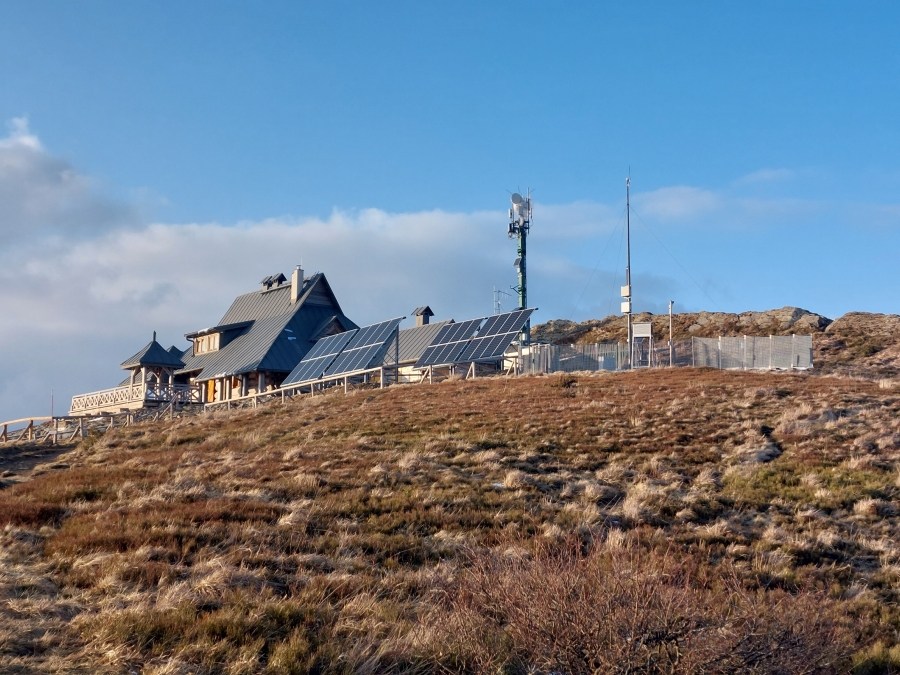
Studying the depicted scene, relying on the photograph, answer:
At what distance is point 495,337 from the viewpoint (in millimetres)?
41000

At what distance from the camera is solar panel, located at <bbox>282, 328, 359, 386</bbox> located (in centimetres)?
4056

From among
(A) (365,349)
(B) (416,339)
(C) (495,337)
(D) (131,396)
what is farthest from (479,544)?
(B) (416,339)

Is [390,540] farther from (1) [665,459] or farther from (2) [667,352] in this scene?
(2) [667,352]

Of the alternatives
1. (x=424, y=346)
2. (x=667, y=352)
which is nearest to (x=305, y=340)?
(x=424, y=346)

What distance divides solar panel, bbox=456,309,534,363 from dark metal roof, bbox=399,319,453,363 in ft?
22.0

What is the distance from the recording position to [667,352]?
4128cm

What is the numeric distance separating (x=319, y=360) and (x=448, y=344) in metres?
6.60

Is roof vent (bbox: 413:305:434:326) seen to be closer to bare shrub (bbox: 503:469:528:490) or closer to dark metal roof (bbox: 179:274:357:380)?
dark metal roof (bbox: 179:274:357:380)

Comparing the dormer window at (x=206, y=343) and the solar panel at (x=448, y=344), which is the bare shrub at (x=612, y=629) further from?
the dormer window at (x=206, y=343)

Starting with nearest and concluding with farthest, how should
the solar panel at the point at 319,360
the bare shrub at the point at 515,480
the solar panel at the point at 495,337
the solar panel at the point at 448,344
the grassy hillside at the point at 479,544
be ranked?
the grassy hillside at the point at 479,544 → the bare shrub at the point at 515,480 → the solar panel at the point at 495,337 → the solar panel at the point at 319,360 → the solar panel at the point at 448,344

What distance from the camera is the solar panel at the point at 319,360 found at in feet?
133

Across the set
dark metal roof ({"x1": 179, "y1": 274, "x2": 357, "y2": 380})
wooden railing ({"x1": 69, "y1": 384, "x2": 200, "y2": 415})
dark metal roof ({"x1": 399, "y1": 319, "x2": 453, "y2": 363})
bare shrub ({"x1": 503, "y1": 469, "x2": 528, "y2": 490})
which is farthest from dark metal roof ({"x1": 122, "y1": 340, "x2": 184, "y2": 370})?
bare shrub ({"x1": 503, "y1": 469, "x2": 528, "y2": 490})

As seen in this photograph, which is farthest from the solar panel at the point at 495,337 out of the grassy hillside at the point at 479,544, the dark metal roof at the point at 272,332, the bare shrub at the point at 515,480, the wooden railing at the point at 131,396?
the bare shrub at the point at 515,480

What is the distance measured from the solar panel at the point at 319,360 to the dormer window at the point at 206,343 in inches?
485
